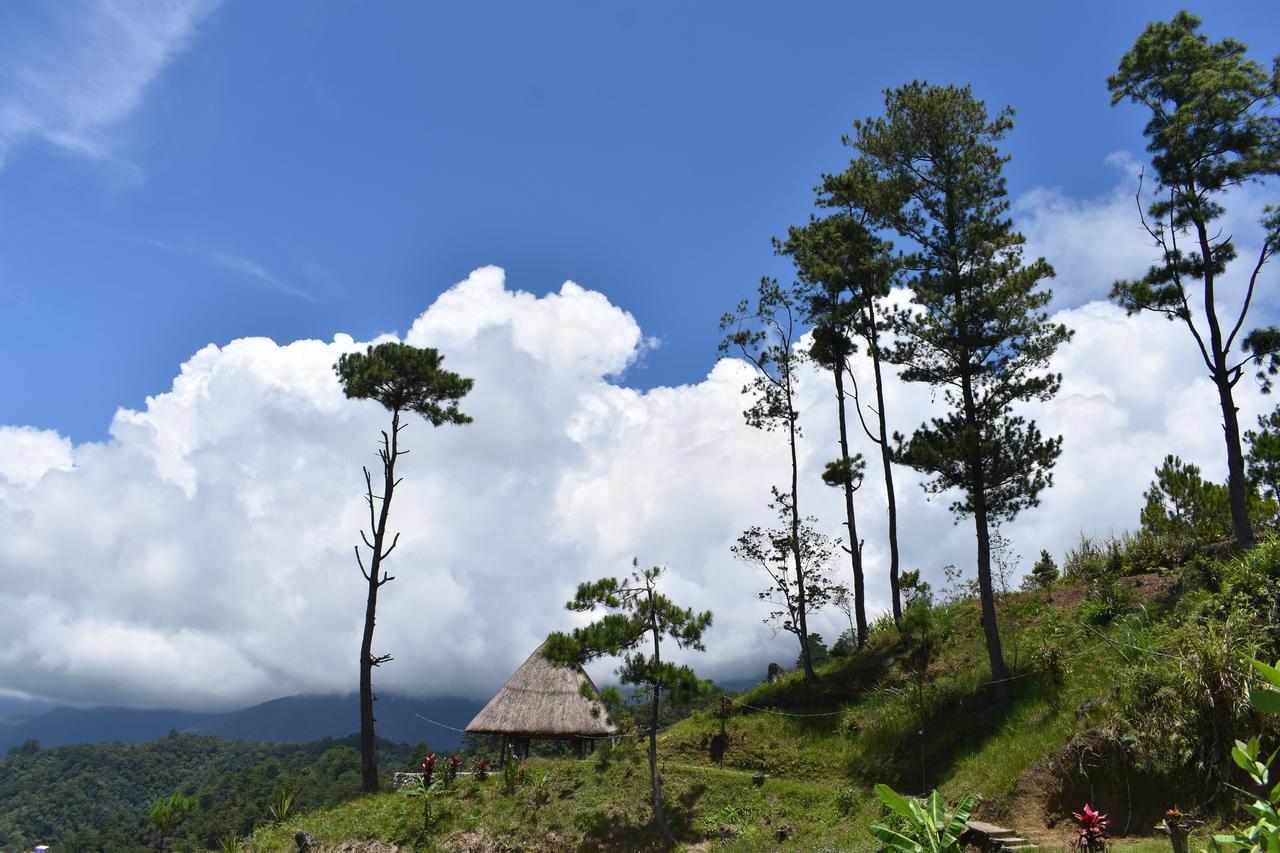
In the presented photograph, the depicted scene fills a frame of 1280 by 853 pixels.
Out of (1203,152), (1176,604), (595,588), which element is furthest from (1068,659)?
(1203,152)

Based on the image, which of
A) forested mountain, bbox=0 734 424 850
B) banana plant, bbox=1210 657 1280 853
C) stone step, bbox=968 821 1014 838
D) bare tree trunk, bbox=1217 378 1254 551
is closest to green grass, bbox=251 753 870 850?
stone step, bbox=968 821 1014 838

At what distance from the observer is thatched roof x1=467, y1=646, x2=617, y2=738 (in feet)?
79.1

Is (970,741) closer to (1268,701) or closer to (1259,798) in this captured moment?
(1259,798)

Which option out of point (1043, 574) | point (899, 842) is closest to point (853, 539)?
point (1043, 574)

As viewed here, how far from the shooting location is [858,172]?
23219 mm

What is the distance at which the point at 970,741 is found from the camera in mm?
15328

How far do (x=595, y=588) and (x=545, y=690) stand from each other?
385 inches

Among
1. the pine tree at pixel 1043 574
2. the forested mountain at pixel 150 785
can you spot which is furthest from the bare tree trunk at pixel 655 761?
the forested mountain at pixel 150 785

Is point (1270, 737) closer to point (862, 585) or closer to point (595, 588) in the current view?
point (595, 588)

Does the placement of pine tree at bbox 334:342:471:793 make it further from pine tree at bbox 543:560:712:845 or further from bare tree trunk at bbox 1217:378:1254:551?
bare tree trunk at bbox 1217:378:1254:551

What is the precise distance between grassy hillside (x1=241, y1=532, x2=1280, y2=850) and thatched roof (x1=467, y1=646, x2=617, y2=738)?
343 centimetres

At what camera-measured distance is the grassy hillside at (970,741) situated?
10828 mm

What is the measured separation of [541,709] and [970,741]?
13884mm

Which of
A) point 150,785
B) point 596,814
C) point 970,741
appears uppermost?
point 970,741
